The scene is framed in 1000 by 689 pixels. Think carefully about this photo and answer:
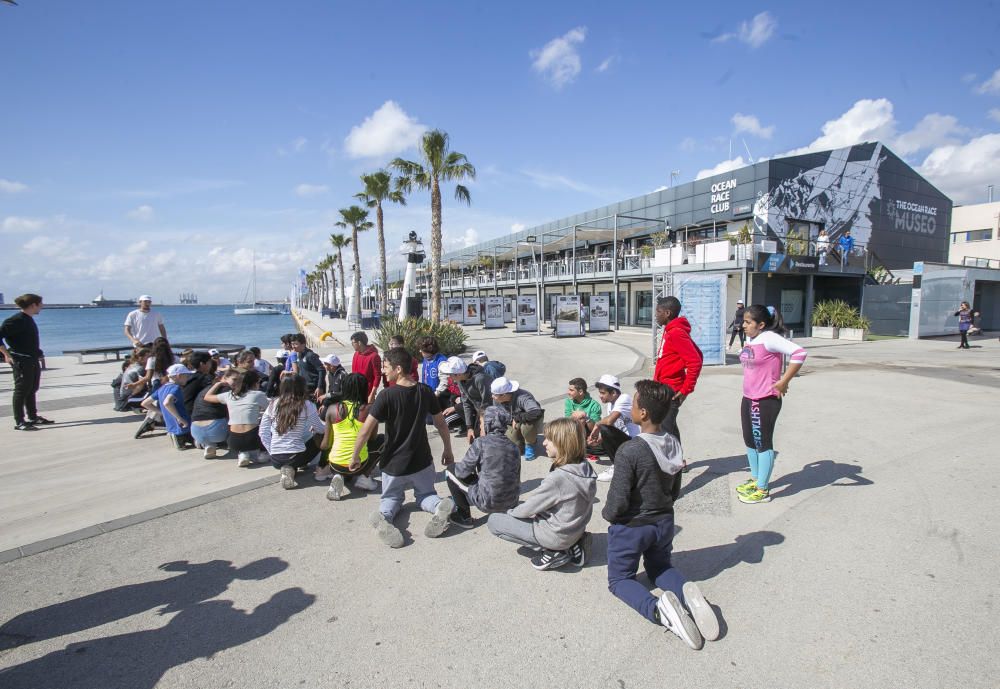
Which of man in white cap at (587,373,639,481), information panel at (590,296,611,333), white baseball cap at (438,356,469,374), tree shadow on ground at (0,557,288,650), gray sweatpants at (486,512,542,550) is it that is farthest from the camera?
information panel at (590,296,611,333)

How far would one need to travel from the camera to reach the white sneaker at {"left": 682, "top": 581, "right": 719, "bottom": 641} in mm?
2596

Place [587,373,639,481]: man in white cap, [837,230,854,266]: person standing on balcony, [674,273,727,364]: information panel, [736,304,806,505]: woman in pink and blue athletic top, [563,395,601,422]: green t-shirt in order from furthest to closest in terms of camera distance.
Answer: [837,230,854,266]: person standing on balcony < [674,273,727,364]: information panel < [563,395,601,422]: green t-shirt < [587,373,639,481]: man in white cap < [736,304,806,505]: woman in pink and blue athletic top

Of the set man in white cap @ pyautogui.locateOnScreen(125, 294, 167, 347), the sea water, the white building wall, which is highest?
the white building wall

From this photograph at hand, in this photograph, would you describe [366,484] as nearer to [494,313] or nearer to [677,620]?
[677,620]

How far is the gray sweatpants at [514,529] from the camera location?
3320 millimetres

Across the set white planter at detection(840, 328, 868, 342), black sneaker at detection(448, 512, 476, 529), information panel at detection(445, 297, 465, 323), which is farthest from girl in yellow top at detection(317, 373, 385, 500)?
information panel at detection(445, 297, 465, 323)

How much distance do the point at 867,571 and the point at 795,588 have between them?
596 millimetres

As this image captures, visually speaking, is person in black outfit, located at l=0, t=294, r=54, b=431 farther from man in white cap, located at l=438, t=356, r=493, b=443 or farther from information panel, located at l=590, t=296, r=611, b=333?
information panel, located at l=590, t=296, r=611, b=333

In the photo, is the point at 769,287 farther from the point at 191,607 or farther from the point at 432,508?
the point at 191,607

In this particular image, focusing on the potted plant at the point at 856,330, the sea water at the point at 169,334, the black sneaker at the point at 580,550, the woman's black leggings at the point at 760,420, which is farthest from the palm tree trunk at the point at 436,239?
the black sneaker at the point at 580,550

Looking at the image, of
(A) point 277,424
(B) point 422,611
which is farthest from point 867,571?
(A) point 277,424

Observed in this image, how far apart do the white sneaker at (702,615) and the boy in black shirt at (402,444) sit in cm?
187

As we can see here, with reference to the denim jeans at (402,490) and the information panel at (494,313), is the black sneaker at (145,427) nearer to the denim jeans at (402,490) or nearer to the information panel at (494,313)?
the denim jeans at (402,490)

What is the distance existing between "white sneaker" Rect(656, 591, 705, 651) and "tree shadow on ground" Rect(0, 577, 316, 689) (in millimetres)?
2071
